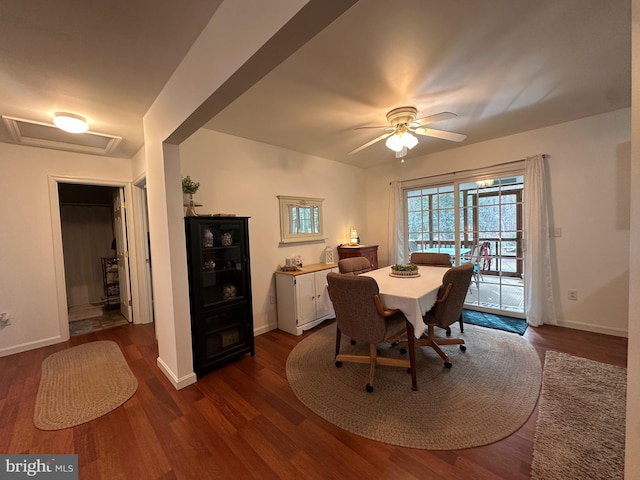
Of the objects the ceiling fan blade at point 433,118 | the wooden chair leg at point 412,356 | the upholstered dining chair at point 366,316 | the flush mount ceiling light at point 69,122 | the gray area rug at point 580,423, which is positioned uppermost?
the flush mount ceiling light at point 69,122

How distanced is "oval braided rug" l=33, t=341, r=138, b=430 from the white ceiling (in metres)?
2.43

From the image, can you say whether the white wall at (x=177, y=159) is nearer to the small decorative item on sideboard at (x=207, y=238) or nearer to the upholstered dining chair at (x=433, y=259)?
the small decorative item on sideboard at (x=207, y=238)

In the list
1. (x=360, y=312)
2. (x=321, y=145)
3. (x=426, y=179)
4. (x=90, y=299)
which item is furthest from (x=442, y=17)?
(x=90, y=299)

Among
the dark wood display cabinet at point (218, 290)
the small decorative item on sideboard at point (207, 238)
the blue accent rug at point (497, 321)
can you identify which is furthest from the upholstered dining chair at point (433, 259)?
the small decorative item on sideboard at point (207, 238)

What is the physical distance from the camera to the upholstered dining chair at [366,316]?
2.07 m

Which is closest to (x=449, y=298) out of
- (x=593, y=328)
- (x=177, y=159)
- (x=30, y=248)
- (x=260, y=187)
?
(x=593, y=328)

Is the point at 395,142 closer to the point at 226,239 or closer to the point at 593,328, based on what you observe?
the point at 226,239

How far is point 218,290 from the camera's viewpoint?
2680mm

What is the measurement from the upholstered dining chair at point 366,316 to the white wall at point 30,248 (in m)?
3.54

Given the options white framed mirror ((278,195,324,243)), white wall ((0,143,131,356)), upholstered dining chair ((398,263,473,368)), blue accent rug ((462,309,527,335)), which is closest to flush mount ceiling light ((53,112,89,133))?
white wall ((0,143,131,356))

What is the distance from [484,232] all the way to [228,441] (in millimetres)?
4066

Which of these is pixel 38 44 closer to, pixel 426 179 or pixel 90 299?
pixel 426 179

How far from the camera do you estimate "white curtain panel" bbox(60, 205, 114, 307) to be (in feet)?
15.7

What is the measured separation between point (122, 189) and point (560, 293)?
20.0ft
